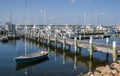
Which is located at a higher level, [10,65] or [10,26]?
[10,26]

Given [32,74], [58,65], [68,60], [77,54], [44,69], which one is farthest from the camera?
[77,54]

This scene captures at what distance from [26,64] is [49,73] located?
23.3 feet

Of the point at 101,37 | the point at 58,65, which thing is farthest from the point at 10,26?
the point at 58,65

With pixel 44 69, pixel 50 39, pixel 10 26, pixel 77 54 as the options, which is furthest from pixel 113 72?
pixel 10 26

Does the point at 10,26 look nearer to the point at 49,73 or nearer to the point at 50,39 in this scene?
the point at 50,39

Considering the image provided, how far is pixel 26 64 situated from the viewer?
Answer: 37250 mm

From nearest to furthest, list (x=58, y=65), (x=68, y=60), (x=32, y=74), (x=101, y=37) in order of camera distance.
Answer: (x=32, y=74), (x=58, y=65), (x=68, y=60), (x=101, y=37)

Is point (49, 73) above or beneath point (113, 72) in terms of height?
beneath

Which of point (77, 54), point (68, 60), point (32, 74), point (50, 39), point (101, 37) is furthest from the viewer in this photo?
point (101, 37)

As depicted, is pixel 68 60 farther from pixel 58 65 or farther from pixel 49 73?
pixel 49 73

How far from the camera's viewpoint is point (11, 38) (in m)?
87.4

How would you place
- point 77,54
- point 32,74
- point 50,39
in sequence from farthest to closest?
point 50,39 → point 77,54 → point 32,74

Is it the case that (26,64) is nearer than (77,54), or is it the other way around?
(26,64)

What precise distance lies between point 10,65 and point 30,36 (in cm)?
5023
